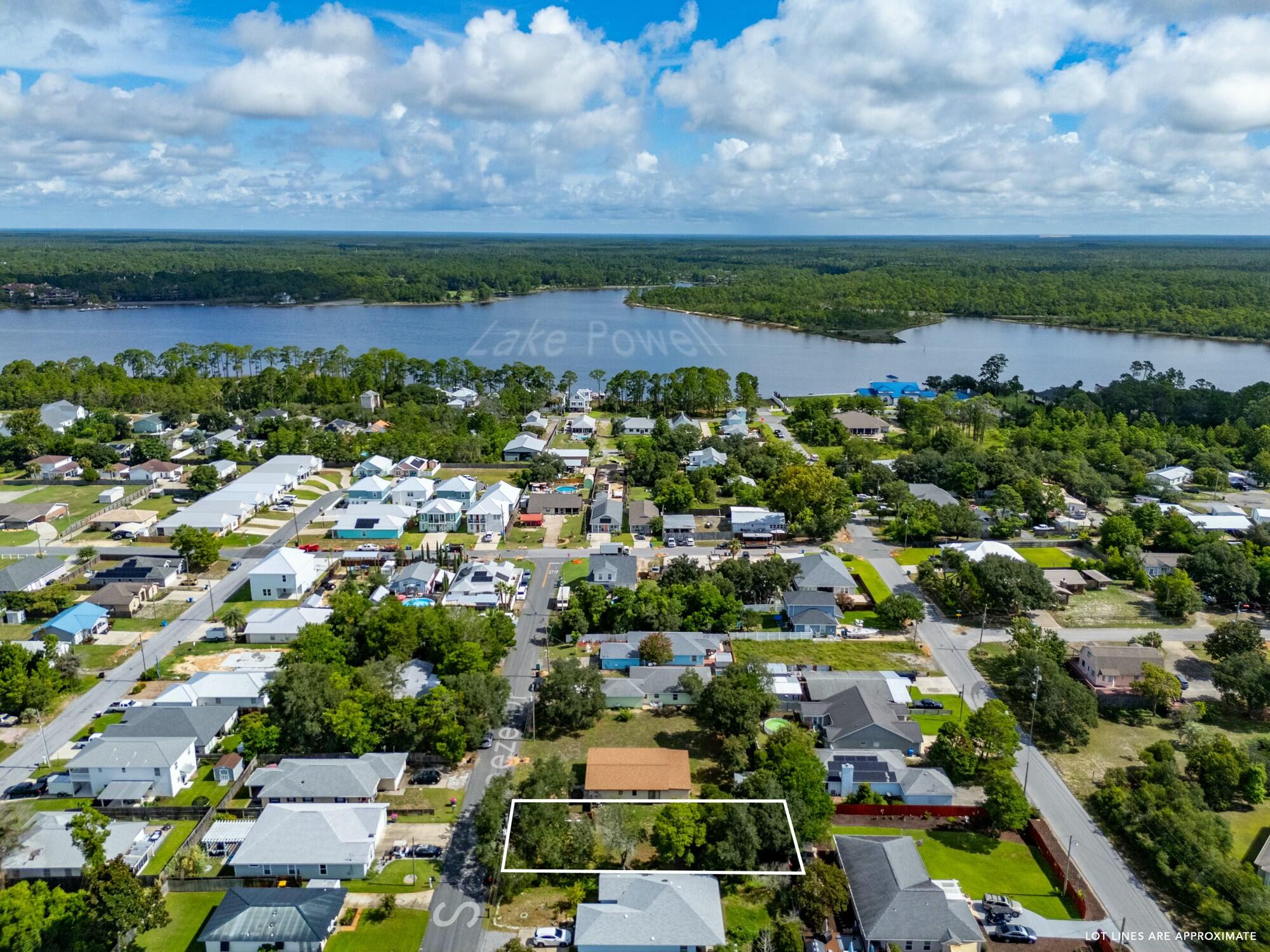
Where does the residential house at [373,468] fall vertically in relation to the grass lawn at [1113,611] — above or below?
above

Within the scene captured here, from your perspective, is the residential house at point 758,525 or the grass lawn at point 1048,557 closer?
the grass lawn at point 1048,557

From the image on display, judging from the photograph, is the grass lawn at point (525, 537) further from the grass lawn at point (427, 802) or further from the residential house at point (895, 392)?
the residential house at point (895, 392)

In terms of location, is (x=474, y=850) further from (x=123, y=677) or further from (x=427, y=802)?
(x=123, y=677)

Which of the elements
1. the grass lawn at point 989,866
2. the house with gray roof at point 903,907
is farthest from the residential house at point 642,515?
the house with gray roof at point 903,907

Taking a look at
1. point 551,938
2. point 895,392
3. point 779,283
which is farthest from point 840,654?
point 779,283

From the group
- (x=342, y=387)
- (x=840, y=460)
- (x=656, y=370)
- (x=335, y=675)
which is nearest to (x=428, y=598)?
(x=335, y=675)

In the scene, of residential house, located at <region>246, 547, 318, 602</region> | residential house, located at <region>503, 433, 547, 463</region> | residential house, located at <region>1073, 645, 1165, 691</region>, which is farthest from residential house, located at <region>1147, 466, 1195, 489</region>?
residential house, located at <region>246, 547, 318, 602</region>
